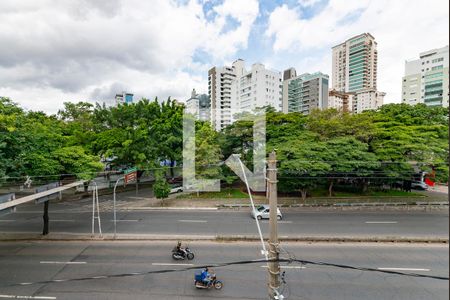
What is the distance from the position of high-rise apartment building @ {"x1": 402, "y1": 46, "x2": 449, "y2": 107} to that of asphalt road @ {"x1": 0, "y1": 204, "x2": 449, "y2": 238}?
146ft

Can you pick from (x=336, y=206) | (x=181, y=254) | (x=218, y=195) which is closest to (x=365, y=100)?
(x=336, y=206)

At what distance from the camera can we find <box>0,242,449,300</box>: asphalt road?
8648mm

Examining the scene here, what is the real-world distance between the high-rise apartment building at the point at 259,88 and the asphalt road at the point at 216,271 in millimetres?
44386

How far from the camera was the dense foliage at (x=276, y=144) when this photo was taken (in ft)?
51.1

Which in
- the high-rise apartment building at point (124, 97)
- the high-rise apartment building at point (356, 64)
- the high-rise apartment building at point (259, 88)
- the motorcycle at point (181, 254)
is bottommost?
the motorcycle at point (181, 254)


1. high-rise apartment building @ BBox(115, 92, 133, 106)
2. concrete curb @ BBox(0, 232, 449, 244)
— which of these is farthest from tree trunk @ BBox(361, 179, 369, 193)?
high-rise apartment building @ BBox(115, 92, 133, 106)

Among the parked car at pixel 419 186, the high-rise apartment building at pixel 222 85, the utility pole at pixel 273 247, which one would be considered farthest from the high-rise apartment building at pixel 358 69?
the utility pole at pixel 273 247

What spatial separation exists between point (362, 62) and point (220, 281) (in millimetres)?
96665

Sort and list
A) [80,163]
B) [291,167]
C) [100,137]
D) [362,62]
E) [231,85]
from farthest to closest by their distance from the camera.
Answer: [362,62] < [231,85] < [100,137] < [291,167] < [80,163]

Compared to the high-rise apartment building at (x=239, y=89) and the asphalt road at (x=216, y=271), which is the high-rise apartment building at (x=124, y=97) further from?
the asphalt road at (x=216, y=271)

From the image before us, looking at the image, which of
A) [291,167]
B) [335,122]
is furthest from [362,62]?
[291,167]

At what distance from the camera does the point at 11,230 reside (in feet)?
53.0

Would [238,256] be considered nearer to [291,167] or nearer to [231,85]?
[291,167]

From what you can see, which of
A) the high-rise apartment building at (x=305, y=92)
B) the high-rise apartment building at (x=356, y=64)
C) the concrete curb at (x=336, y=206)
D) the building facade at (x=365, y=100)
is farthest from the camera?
the high-rise apartment building at (x=356, y=64)
